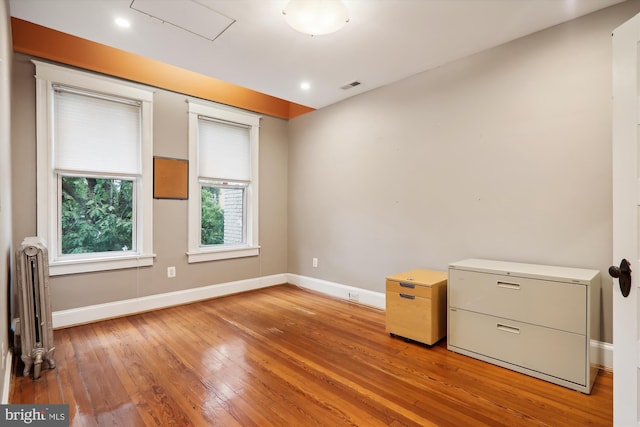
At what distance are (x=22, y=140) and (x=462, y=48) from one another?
4083 millimetres

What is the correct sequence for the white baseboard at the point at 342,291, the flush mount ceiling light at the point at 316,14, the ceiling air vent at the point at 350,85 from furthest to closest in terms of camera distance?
1. the white baseboard at the point at 342,291
2. the ceiling air vent at the point at 350,85
3. the flush mount ceiling light at the point at 316,14

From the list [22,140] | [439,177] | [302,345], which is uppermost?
[22,140]

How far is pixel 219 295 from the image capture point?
418cm

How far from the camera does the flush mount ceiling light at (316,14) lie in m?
1.98

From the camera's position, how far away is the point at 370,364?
237 centimetres

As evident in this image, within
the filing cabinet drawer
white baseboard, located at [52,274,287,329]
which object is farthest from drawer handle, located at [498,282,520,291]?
white baseboard, located at [52,274,287,329]

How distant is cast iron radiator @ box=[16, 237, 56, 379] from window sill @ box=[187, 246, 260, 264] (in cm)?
172

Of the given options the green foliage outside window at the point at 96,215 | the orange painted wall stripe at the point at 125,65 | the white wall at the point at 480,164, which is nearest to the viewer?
the white wall at the point at 480,164

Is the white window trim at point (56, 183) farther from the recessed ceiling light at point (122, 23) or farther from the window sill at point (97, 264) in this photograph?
the recessed ceiling light at point (122, 23)

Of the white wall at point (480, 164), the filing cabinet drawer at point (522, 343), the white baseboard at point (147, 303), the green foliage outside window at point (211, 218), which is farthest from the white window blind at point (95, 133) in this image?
the filing cabinet drawer at point (522, 343)

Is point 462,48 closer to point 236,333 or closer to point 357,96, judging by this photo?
point 357,96

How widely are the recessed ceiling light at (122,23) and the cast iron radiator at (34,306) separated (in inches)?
69.9

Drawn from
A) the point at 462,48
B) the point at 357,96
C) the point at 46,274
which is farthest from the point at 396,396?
the point at 357,96

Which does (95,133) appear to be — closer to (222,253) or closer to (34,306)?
(34,306)
